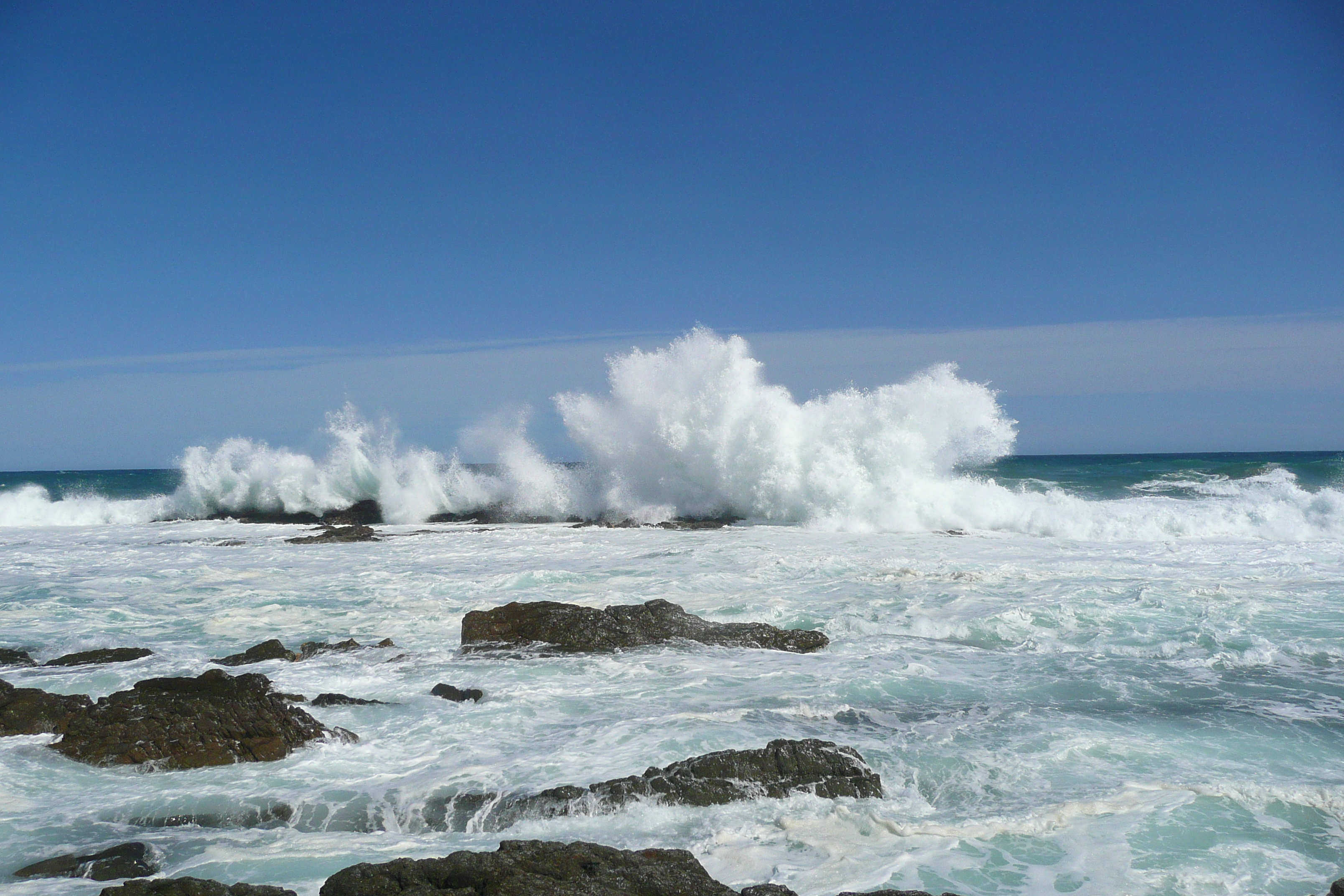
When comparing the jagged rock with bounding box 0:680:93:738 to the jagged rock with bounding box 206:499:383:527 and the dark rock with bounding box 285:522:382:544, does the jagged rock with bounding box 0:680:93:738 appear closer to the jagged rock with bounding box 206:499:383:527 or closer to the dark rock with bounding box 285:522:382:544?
the dark rock with bounding box 285:522:382:544

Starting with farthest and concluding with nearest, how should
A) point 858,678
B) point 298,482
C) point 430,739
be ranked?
point 298,482
point 858,678
point 430,739

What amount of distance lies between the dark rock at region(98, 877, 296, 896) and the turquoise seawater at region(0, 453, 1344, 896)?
0.51 meters

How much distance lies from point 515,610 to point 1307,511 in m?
19.3

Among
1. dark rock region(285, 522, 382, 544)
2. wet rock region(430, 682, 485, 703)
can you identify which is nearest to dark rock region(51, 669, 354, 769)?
wet rock region(430, 682, 485, 703)

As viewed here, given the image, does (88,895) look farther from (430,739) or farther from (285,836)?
(430,739)

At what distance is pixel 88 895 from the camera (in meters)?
3.71

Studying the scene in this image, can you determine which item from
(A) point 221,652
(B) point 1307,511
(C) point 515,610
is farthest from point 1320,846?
(B) point 1307,511

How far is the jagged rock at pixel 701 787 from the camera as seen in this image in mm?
4703

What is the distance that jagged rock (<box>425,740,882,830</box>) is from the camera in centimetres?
Result: 470

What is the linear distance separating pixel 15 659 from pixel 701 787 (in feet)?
24.9

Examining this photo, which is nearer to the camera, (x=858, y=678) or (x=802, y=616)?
(x=858, y=678)

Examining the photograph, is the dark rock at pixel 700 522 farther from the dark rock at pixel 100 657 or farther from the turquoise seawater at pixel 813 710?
the dark rock at pixel 100 657

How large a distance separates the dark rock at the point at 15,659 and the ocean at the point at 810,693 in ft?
0.58

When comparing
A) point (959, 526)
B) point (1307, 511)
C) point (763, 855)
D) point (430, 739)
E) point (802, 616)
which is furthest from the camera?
point (959, 526)
